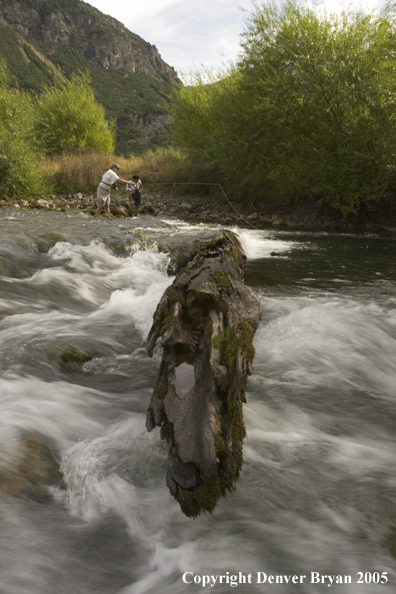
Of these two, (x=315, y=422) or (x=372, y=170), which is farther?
(x=372, y=170)

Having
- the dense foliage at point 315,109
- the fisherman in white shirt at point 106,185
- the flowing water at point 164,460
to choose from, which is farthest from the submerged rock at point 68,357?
the dense foliage at point 315,109

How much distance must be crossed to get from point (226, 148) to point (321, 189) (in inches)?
200

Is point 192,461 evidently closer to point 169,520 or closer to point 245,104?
point 169,520

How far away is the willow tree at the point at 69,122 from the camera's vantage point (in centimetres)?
3619

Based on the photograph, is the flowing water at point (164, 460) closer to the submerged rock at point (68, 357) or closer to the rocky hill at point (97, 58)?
the submerged rock at point (68, 357)

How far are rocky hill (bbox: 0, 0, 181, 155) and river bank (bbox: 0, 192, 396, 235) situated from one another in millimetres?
74615

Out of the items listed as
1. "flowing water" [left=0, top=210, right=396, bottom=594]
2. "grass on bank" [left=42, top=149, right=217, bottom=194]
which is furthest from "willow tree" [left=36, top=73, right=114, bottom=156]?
"flowing water" [left=0, top=210, right=396, bottom=594]

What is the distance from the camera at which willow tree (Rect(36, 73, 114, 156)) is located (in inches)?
1425

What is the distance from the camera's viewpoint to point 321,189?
59.8ft

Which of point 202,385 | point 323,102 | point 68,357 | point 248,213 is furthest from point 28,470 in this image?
point 248,213

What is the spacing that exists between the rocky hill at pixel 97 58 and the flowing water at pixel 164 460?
9275 centimetres

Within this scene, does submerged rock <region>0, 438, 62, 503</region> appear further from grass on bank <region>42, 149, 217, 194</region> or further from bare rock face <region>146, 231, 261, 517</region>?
grass on bank <region>42, 149, 217, 194</region>

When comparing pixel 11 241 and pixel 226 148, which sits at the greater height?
pixel 226 148

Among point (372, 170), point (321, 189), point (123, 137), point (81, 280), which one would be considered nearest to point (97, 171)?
point (321, 189)
